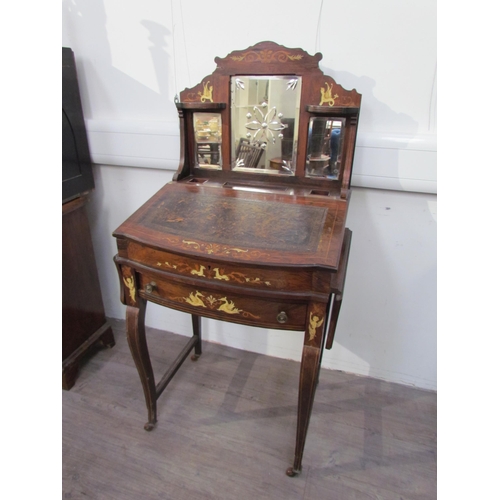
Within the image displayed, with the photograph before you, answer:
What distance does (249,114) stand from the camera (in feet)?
3.82

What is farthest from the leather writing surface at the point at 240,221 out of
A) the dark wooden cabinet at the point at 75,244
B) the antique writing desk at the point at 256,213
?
the dark wooden cabinet at the point at 75,244

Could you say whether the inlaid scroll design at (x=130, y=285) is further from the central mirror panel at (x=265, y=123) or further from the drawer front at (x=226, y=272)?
the central mirror panel at (x=265, y=123)

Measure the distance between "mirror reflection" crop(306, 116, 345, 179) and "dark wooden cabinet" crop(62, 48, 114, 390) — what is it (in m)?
0.92

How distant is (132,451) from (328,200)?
1088mm

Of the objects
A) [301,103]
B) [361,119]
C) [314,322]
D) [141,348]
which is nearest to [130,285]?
[141,348]

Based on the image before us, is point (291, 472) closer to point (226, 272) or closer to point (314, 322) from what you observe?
point (314, 322)

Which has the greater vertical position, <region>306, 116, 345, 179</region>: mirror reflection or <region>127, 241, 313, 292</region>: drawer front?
<region>306, 116, 345, 179</region>: mirror reflection

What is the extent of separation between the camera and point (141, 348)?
114cm

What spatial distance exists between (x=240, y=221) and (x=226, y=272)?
166 millimetres

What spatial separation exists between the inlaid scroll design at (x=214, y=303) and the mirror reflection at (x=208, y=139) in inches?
19.9

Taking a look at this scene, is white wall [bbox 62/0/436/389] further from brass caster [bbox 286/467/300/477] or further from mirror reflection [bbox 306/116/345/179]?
brass caster [bbox 286/467/300/477]

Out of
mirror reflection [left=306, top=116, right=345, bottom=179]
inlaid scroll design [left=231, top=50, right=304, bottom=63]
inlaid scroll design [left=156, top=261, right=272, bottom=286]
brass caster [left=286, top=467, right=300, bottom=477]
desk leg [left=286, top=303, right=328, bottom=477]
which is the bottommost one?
brass caster [left=286, top=467, right=300, bottom=477]

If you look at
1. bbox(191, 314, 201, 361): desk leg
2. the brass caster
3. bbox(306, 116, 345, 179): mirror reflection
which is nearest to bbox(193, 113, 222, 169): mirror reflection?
bbox(306, 116, 345, 179): mirror reflection

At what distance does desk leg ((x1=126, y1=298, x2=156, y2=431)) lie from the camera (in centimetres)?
108
